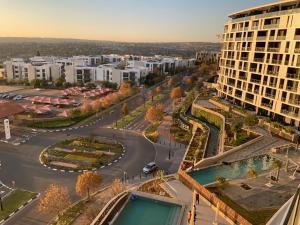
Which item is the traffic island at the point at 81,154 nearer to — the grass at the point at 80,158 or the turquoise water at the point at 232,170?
the grass at the point at 80,158

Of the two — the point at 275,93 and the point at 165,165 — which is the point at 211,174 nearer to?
the point at 165,165

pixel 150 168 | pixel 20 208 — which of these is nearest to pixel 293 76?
pixel 150 168

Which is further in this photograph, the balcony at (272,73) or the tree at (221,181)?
the balcony at (272,73)

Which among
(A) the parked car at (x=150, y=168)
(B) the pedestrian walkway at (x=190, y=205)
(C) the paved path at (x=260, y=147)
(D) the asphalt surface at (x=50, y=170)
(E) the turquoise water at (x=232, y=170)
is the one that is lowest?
(D) the asphalt surface at (x=50, y=170)

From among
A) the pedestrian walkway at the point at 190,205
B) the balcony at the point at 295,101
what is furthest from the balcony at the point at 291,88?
the pedestrian walkway at the point at 190,205

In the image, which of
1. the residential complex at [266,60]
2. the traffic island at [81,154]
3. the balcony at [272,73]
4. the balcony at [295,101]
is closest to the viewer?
the traffic island at [81,154]

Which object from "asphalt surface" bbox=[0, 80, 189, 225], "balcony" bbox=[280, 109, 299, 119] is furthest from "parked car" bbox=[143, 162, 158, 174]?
"balcony" bbox=[280, 109, 299, 119]

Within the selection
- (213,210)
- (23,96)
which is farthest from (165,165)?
(23,96)
